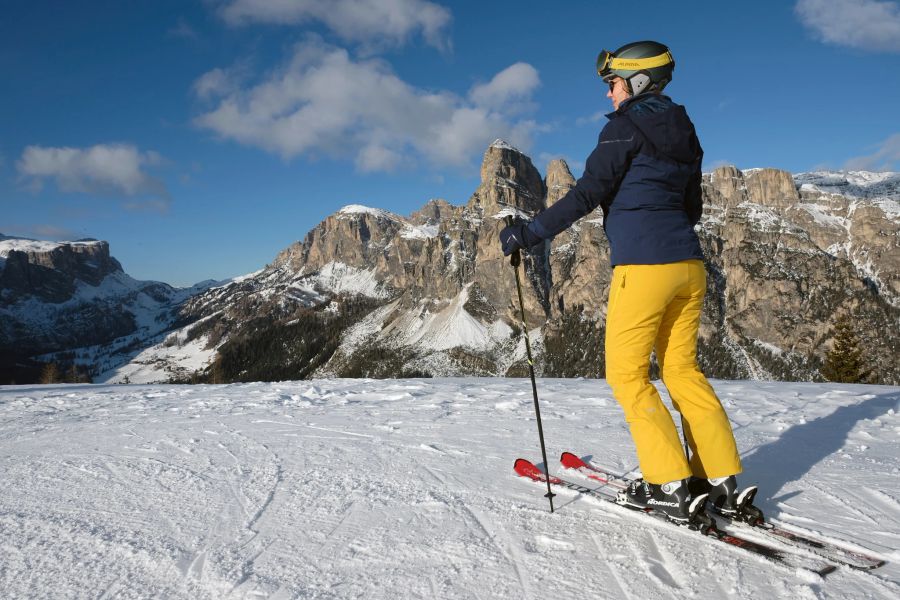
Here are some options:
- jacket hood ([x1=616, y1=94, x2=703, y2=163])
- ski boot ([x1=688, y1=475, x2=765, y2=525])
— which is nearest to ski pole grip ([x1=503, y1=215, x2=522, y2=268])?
jacket hood ([x1=616, y1=94, x2=703, y2=163])

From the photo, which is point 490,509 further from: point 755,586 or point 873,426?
point 873,426

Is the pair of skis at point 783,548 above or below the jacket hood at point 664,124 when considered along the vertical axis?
below

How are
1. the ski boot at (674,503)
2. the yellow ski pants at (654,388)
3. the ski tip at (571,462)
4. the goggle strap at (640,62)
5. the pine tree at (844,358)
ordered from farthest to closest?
the pine tree at (844,358), the ski tip at (571,462), the goggle strap at (640,62), the yellow ski pants at (654,388), the ski boot at (674,503)

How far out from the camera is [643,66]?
3.56 metres

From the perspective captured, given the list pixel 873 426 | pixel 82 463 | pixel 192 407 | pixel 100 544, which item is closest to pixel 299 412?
pixel 192 407

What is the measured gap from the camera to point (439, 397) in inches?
344

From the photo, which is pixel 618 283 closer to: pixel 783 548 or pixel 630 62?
pixel 630 62

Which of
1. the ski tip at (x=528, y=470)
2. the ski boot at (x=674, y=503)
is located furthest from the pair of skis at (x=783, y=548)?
the ski tip at (x=528, y=470)

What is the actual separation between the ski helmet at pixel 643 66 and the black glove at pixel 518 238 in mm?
1255

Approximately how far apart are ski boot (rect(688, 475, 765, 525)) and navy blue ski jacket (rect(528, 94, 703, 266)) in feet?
5.20

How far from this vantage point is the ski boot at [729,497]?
3.19 m

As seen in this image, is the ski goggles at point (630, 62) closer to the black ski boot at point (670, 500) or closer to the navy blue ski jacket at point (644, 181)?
the navy blue ski jacket at point (644, 181)

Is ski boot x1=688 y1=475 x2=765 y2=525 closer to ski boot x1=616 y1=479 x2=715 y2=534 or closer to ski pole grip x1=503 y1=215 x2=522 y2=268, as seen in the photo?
ski boot x1=616 y1=479 x2=715 y2=534

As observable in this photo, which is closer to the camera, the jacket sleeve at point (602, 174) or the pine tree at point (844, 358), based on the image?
the jacket sleeve at point (602, 174)
